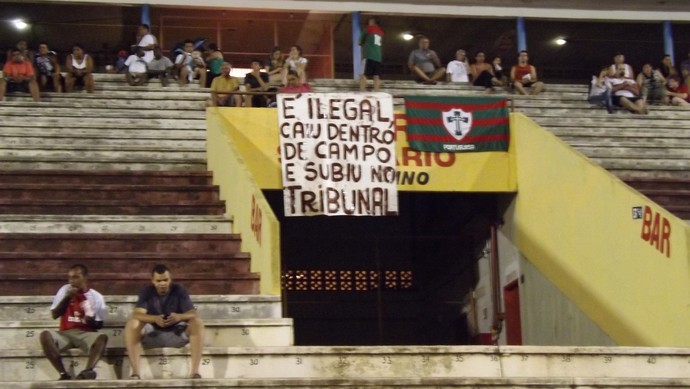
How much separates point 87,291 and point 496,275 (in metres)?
7.83

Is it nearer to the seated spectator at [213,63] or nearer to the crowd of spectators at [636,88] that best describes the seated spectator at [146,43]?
the seated spectator at [213,63]

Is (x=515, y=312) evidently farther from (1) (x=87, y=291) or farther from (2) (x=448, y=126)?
(1) (x=87, y=291)

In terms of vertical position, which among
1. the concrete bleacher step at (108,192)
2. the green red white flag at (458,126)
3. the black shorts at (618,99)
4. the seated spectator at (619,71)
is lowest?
the concrete bleacher step at (108,192)

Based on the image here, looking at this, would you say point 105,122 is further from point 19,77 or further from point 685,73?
point 685,73

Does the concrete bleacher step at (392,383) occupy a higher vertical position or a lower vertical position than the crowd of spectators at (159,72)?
lower

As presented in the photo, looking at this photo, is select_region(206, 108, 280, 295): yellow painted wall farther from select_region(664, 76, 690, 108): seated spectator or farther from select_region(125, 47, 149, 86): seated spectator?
select_region(664, 76, 690, 108): seated spectator

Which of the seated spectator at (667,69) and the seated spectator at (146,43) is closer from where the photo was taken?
the seated spectator at (146,43)

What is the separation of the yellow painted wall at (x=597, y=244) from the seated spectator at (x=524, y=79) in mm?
4891

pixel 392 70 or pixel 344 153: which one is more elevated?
pixel 392 70

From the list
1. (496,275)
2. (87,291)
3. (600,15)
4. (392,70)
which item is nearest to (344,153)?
(496,275)

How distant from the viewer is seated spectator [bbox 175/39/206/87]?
20.9 meters

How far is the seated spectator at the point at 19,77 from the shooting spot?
19.2m

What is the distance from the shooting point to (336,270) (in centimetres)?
2167

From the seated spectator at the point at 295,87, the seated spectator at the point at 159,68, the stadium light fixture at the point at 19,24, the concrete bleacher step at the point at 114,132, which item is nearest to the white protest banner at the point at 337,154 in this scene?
the seated spectator at the point at 295,87
